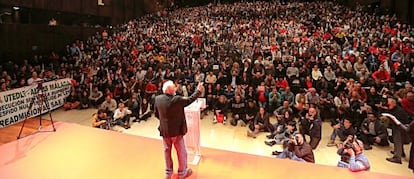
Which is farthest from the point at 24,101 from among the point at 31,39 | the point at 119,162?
the point at 31,39

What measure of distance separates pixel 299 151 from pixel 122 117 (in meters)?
4.42

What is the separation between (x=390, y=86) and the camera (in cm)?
823

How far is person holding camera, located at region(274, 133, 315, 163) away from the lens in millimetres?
5262

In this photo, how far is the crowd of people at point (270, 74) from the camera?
7.09 metres

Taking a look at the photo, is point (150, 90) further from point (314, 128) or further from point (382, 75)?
point (382, 75)

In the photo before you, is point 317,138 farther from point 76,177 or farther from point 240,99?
point 76,177

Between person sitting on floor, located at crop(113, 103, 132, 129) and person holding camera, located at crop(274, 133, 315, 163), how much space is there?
4041mm

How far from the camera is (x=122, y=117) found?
26.5ft

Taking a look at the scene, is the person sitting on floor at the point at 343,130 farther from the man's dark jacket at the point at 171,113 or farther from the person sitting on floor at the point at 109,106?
the person sitting on floor at the point at 109,106

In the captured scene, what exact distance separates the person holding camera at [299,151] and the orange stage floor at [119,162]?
1.98ft

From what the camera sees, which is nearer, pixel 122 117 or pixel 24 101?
pixel 24 101

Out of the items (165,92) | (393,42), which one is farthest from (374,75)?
(165,92)

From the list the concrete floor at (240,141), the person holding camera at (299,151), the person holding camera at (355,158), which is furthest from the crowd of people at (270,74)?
the person holding camera at (355,158)

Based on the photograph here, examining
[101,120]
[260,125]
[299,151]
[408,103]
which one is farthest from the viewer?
[101,120]
